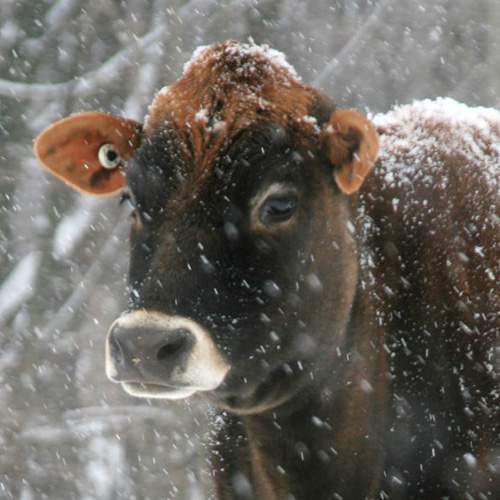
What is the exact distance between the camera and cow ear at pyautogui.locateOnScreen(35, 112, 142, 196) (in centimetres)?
423

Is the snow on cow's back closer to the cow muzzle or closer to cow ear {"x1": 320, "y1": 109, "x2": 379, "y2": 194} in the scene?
cow ear {"x1": 320, "y1": 109, "x2": 379, "y2": 194}

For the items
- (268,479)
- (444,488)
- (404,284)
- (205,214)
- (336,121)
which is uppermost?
(336,121)

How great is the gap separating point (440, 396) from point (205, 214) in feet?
4.35

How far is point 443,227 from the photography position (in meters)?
4.36

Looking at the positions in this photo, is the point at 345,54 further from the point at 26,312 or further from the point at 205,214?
the point at 205,214

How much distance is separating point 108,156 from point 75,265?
394 cm

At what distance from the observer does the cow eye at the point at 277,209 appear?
3.80 meters

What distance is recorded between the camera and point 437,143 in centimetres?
468

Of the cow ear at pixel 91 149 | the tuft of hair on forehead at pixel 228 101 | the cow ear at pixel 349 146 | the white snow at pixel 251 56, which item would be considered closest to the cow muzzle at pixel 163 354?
the tuft of hair on forehead at pixel 228 101

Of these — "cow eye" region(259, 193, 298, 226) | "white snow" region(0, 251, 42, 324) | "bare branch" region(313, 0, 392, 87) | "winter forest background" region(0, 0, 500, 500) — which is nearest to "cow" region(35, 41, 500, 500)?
"cow eye" region(259, 193, 298, 226)

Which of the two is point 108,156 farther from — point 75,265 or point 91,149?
point 75,265

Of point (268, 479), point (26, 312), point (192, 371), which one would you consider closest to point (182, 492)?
point (26, 312)

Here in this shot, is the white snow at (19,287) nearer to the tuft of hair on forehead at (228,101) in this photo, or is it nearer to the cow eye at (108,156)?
the cow eye at (108,156)

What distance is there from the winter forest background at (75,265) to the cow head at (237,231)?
3672 millimetres
